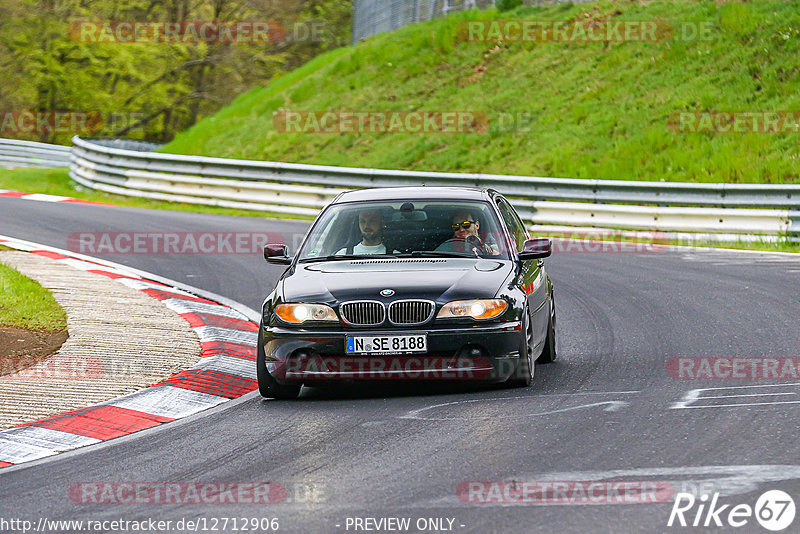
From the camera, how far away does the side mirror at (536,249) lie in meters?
8.66

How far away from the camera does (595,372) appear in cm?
870

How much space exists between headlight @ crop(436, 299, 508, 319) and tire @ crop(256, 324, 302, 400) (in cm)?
116

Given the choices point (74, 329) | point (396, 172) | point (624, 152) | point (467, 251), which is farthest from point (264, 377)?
point (624, 152)

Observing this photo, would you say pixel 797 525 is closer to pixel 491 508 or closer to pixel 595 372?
pixel 491 508

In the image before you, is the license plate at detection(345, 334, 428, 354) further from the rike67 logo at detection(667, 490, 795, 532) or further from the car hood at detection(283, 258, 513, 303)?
the rike67 logo at detection(667, 490, 795, 532)

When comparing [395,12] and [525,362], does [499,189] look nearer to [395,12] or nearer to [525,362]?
[525,362]

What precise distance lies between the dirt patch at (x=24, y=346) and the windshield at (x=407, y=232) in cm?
238

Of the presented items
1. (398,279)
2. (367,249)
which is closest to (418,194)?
(367,249)

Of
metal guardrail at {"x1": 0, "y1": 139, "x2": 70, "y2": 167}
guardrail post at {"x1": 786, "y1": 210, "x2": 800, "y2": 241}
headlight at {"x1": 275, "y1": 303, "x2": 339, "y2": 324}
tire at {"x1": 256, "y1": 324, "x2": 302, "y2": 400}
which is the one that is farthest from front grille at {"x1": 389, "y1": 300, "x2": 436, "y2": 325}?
metal guardrail at {"x1": 0, "y1": 139, "x2": 70, "y2": 167}

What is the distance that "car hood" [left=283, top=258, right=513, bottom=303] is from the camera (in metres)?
7.84

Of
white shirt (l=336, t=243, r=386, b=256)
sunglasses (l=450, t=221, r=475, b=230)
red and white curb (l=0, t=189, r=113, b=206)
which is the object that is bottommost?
red and white curb (l=0, t=189, r=113, b=206)

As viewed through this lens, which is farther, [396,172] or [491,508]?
[396,172]

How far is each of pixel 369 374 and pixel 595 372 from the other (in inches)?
75.0

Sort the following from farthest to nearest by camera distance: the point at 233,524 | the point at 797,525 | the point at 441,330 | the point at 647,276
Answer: the point at 647,276
the point at 441,330
the point at 233,524
the point at 797,525
